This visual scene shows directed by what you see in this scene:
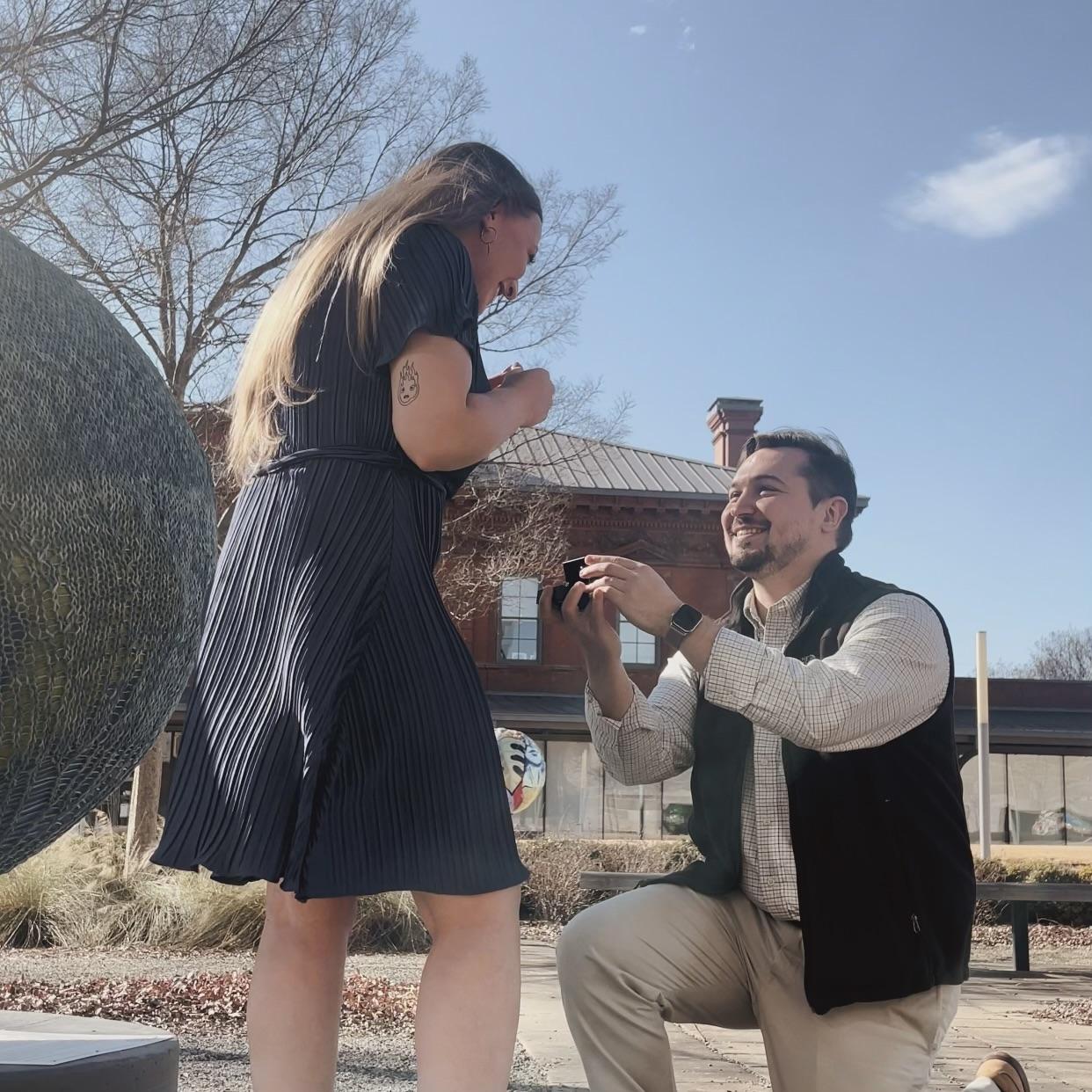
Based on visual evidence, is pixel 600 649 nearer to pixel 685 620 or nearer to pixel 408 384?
pixel 685 620

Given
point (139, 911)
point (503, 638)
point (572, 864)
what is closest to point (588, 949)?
point (139, 911)

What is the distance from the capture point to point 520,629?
26.1m

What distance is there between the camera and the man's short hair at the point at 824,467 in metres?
2.87

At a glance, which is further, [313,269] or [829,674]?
[829,674]

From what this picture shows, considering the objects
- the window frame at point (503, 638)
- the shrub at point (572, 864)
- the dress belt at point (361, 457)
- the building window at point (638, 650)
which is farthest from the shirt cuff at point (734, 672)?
the building window at point (638, 650)

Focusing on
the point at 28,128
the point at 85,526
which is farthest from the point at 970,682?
the point at 85,526

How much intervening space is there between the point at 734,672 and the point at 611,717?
53 centimetres

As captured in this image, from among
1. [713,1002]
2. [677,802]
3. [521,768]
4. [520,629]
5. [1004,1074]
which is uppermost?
[520,629]

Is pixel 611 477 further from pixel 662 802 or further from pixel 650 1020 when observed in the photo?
pixel 650 1020

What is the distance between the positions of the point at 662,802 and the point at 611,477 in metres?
8.62

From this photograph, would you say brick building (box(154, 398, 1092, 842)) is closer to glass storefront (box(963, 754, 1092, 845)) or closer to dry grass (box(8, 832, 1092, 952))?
glass storefront (box(963, 754, 1092, 845))

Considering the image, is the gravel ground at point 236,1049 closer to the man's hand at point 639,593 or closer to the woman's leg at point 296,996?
the man's hand at point 639,593

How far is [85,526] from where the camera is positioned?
1566 millimetres

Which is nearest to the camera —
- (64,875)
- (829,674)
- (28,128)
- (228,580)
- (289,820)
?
(289,820)
